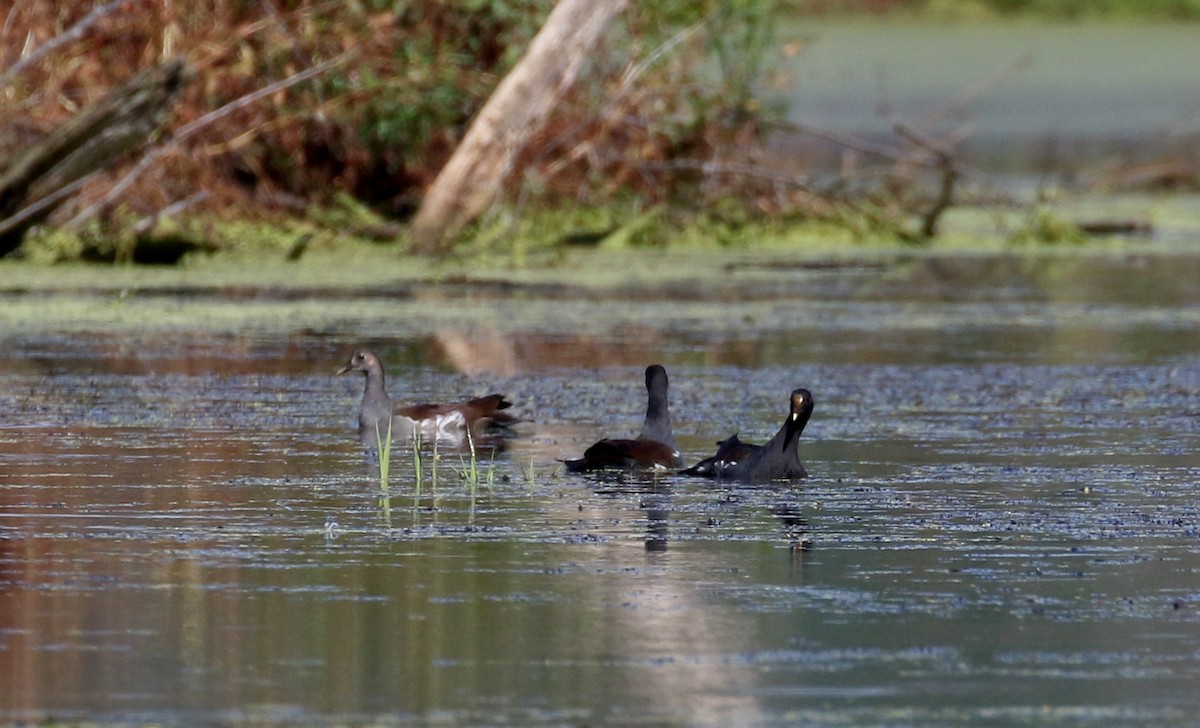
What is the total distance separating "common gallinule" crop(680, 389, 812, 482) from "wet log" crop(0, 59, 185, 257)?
7.87 m

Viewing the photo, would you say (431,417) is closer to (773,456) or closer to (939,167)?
(773,456)

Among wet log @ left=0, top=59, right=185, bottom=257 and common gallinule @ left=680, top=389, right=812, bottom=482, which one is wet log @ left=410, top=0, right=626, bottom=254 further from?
common gallinule @ left=680, top=389, right=812, bottom=482

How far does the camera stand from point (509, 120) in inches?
718

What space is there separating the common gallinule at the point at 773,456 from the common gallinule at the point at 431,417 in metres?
1.35

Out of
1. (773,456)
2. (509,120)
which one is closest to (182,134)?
(509,120)

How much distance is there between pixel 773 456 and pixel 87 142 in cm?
833

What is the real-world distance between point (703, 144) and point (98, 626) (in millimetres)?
14414

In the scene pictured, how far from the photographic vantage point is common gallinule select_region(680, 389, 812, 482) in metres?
7.94

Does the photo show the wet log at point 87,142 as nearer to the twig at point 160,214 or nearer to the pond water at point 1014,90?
the twig at point 160,214

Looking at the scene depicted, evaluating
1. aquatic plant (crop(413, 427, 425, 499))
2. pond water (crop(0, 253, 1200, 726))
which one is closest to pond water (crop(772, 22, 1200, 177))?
pond water (crop(0, 253, 1200, 726))

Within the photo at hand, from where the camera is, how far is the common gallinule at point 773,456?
7.94 meters

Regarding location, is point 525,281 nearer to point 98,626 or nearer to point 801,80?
point 98,626

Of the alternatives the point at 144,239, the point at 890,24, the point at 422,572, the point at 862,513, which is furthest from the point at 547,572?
the point at 890,24

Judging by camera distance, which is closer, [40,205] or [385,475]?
[385,475]
